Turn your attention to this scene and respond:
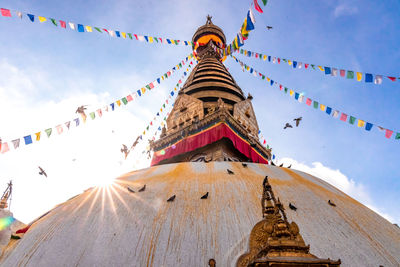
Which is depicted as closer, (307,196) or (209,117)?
(307,196)

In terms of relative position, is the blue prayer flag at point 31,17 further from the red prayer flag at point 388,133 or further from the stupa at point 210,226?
the red prayer flag at point 388,133

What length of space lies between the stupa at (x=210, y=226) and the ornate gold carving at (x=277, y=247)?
0.03 feet

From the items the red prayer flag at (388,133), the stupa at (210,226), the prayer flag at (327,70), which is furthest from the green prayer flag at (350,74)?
the stupa at (210,226)

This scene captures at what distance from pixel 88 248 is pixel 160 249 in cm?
116

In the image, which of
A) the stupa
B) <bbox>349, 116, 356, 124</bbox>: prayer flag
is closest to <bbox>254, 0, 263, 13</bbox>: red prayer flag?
<bbox>349, 116, 356, 124</bbox>: prayer flag

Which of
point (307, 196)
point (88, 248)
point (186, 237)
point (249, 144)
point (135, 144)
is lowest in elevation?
point (88, 248)

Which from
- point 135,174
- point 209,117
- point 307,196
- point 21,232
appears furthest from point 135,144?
point 307,196

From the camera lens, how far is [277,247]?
2.67m

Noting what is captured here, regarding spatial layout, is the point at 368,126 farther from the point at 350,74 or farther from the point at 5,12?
the point at 5,12

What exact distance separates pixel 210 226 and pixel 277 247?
5.15ft

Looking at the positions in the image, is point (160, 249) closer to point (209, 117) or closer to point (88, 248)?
point (88, 248)

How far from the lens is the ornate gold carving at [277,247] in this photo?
247cm

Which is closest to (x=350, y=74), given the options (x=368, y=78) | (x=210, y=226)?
(x=368, y=78)

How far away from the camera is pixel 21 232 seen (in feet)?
17.1
